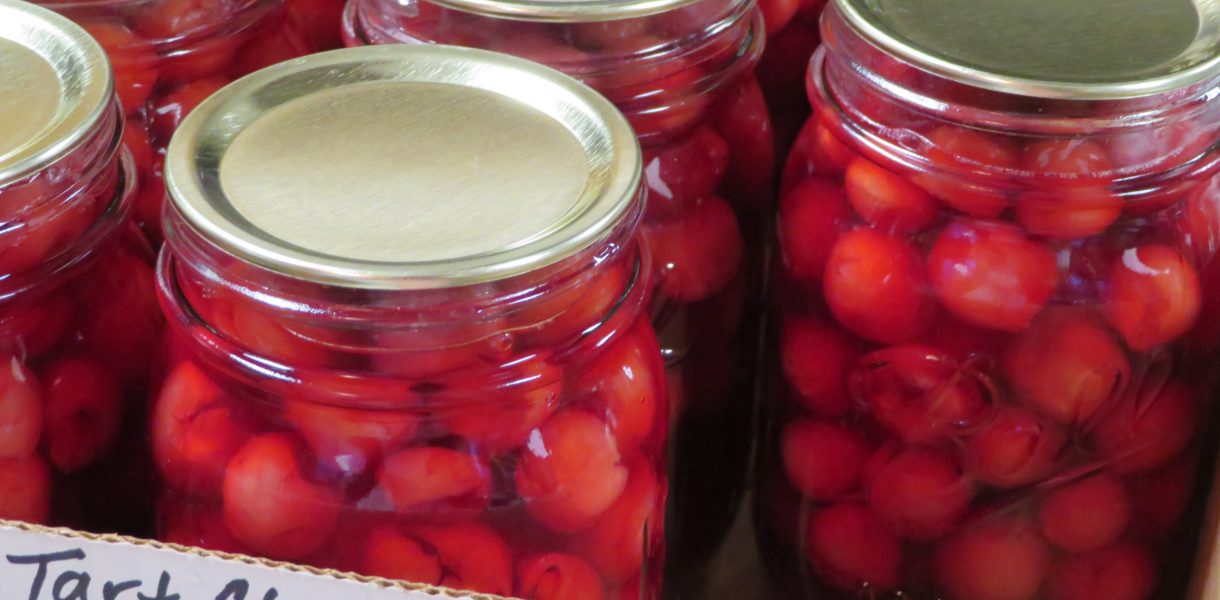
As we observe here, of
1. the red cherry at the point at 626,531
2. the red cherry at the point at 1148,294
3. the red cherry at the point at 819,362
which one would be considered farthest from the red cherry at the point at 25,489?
the red cherry at the point at 1148,294

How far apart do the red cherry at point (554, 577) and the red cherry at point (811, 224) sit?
197mm

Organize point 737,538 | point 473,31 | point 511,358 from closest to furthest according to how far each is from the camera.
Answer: point 511,358 < point 473,31 < point 737,538

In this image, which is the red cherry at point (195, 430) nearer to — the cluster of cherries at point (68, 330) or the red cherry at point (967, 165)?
the cluster of cherries at point (68, 330)

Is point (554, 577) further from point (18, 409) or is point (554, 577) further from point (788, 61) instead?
point (788, 61)

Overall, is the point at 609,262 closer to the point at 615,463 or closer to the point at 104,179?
the point at 615,463

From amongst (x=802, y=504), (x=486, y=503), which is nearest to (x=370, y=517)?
(x=486, y=503)

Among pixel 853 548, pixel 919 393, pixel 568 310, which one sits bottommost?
pixel 853 548

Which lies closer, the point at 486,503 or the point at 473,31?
the point at 486,503

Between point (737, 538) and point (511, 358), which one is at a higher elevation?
point (511, 358)

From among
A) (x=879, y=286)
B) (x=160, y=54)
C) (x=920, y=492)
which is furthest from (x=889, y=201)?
(x=160, y=54)

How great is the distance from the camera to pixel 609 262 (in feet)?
1.57

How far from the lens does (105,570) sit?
0.48 metres

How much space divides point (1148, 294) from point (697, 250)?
0.21 m

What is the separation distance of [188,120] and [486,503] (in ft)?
0.63
